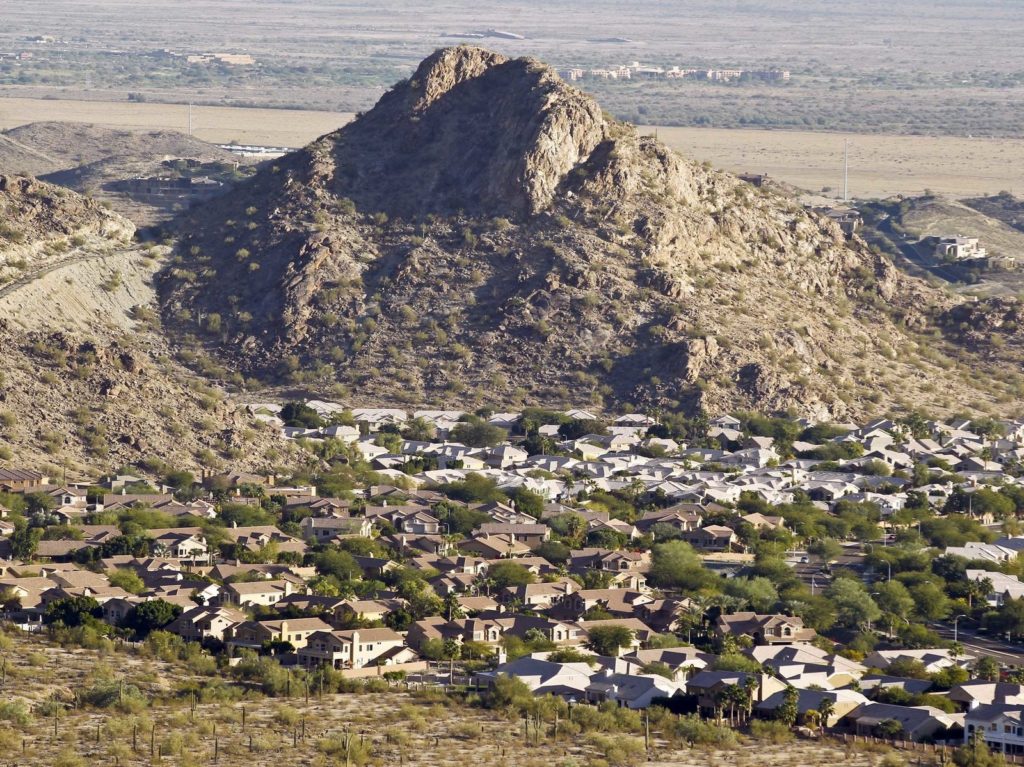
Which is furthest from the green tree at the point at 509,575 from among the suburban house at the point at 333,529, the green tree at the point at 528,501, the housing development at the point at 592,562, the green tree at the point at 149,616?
the green tree at the point at 149,616

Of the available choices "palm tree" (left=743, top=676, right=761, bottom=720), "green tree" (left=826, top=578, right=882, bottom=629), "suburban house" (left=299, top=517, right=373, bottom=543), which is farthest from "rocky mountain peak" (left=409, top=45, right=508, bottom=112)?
"palm tree" (left=743, top=676, right=761, bottom=720)

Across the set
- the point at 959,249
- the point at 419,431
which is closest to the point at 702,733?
the point at 419,431

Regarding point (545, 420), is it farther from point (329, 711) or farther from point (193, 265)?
point (329, 711)

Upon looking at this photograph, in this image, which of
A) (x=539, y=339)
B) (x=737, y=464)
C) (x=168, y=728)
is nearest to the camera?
(x=168, y=728)

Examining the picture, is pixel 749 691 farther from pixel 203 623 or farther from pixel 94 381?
pixel 94 381

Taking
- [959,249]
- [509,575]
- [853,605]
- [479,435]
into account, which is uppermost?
[853,605]

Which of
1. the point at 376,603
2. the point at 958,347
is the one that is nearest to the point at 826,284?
the point at 958,347
